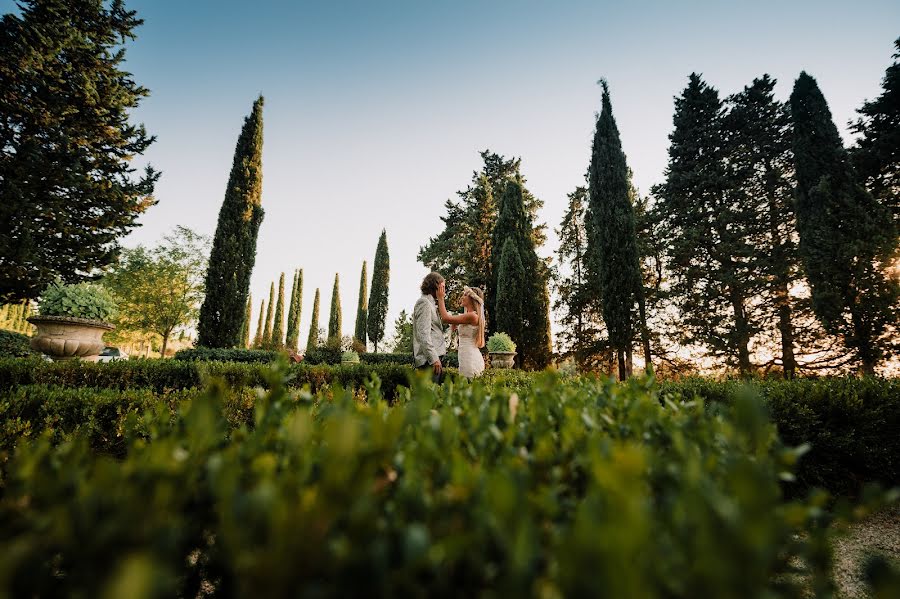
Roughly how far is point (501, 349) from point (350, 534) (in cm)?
1333

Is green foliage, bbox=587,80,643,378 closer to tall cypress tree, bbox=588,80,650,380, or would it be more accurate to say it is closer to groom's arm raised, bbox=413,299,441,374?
tall cypress tree, bbox=588,80,650,380

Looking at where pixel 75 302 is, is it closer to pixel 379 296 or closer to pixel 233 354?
pixel 233 354

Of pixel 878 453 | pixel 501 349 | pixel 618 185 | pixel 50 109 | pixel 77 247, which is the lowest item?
pixel 878 453

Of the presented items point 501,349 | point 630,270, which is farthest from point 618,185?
point 501,349

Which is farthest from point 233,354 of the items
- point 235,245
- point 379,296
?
point 379,296

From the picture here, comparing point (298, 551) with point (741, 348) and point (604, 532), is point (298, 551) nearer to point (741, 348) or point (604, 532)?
point (604, 532)

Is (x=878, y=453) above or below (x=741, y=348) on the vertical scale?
below

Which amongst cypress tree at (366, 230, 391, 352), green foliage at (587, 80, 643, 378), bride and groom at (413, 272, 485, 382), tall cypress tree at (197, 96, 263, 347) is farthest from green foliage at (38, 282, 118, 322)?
cypress tree at (366, 230, 391, 352)

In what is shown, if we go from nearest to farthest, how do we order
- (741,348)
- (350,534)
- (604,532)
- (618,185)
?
(604,532) < (350,534) < (741,348) < (618,185)

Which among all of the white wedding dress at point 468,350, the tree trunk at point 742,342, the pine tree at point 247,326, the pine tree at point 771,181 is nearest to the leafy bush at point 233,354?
the white wedding dress at point 468,350

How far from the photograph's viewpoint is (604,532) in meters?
0.47

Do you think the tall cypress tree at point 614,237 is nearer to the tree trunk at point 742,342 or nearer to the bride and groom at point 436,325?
the tree trunk at point 742,342

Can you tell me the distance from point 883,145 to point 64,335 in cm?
2752

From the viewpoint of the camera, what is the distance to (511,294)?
778 inches
